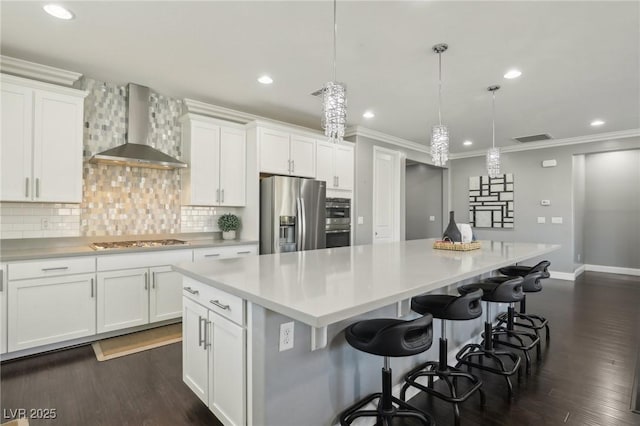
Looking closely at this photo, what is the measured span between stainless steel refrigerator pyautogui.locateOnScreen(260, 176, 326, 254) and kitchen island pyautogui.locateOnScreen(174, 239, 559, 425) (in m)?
1.88

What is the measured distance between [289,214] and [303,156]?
0.91 m

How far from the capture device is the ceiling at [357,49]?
2.23 metres

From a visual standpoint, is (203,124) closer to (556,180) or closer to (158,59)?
(158,59)

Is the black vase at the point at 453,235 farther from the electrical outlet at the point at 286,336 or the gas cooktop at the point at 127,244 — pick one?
the gas cooktop at the point at 127,244

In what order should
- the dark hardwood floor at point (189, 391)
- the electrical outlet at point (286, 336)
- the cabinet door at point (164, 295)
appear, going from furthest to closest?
Answer: 1. the cabinet door at point (164, 295)
2. the dark hardwood floor at point (189, 391)
3. the electrical outlet at point (286, 336)

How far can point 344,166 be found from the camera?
197 inches

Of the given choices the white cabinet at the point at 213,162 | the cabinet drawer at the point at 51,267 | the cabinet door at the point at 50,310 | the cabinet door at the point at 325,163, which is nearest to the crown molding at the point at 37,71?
the white cabinet at the point at 213,162

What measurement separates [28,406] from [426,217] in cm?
752

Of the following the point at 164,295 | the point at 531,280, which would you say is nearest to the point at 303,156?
the point at 164,295

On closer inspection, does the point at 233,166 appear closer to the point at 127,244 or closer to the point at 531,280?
the point at 127,244

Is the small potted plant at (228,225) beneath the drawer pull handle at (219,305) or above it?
above

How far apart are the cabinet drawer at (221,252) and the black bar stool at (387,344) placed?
2.23 meters

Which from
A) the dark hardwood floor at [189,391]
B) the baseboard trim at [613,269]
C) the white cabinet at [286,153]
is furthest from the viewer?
the baseboard trim at [613,269]

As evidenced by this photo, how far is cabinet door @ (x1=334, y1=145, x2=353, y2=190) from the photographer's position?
16.1 ft
